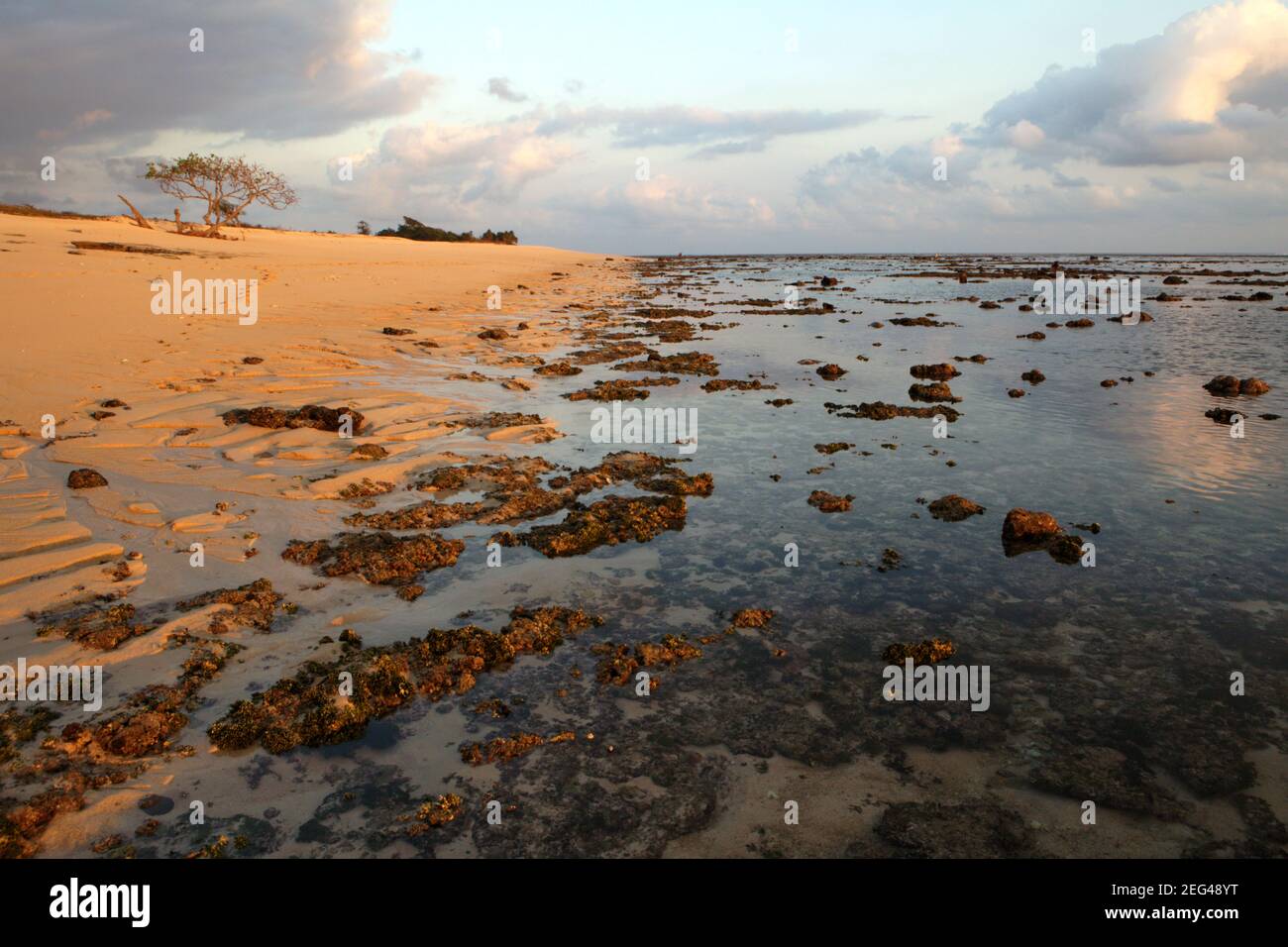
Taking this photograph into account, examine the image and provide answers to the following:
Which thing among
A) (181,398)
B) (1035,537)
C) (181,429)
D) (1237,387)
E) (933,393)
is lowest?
(1035,537)

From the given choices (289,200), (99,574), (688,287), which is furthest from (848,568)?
(289,200)

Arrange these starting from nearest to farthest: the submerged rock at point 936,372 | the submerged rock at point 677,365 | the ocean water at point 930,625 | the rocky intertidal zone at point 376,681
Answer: the ocean water at point 930,625 → the rocky intertidal zone at point 376,681 → the submerged rock at point 936,372 → the submerged rock at point 677,365

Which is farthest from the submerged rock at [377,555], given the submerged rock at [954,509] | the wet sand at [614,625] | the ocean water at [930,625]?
the submerged rock at [954,509]

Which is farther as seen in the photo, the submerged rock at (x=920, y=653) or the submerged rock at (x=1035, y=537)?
the submerged rock at (x=1035, y=537)

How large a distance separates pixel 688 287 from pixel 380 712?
52.4 metres

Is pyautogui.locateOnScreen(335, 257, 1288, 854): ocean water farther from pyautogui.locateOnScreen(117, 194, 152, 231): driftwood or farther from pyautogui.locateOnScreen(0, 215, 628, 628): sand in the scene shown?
pyautogui.locateOnScreen(117, 194, 152, 231): driftwood

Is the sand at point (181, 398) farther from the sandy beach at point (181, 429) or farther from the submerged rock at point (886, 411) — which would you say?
the submerged rock at point (886, 411)

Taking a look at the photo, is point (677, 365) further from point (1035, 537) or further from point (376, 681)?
point (376, 681)

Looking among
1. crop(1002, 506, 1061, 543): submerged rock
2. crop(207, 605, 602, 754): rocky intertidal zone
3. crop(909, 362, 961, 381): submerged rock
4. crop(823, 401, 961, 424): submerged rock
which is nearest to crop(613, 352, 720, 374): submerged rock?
crop(823, 401, 961, 424): submerged rock

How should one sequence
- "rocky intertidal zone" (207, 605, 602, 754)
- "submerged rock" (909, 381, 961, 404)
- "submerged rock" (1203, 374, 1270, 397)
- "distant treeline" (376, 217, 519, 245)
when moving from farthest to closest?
"distant treeline" (376, 217, 519, 245)
"submerged rock" (1203, 374, 1270, 397)
"submerged rock" (909, 381, 961, 404)
"rocky intertidal zone" (207, 605, 602, 754)

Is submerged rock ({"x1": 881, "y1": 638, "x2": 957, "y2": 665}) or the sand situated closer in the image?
submerged rock ({"x1": 881, "y1": 638, "x2": 957, "y2": 665})

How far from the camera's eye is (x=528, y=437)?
1119 centimetres

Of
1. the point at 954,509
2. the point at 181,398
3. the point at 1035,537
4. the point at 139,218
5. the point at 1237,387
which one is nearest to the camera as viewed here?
the point at 1035,537

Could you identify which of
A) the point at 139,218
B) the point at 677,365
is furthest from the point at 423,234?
the point at 677,365
